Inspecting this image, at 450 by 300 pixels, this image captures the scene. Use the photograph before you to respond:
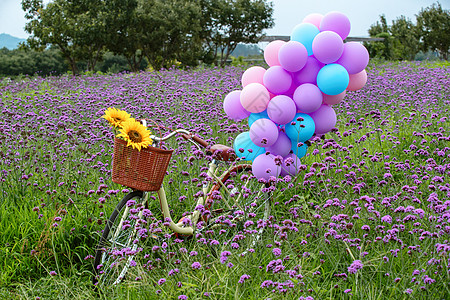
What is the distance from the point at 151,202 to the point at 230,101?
4.25ft

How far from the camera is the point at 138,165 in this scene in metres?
3.15

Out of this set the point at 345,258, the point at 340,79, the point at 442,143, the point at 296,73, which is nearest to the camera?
the point at 345,258

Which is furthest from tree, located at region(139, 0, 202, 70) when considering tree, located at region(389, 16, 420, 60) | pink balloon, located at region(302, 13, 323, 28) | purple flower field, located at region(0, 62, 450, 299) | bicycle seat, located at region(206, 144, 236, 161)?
bicycle seat, located at region(206, 144, 236, 161)

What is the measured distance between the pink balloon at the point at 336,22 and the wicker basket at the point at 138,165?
7.50ft

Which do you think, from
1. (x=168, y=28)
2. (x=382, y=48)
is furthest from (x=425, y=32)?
(x=168, y=28)

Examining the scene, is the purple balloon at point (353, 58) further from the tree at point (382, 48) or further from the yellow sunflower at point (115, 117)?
the tree at point (382, 48)

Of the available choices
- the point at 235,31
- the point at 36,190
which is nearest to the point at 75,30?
the point at 235,31

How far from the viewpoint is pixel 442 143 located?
5.71 meters

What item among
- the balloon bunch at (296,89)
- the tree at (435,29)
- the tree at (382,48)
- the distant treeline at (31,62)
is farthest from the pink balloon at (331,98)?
the tree at (435,29)

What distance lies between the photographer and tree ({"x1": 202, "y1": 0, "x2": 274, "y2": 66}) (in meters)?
38.3

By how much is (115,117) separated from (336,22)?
7.99 feet

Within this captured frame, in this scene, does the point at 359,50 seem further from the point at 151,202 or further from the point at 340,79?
the point at 151,202

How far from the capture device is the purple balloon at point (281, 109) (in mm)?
4270

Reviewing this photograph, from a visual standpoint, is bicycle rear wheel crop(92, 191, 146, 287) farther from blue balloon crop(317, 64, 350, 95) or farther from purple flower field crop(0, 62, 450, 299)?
blue balloon crop(317, 64, 350, 95)
